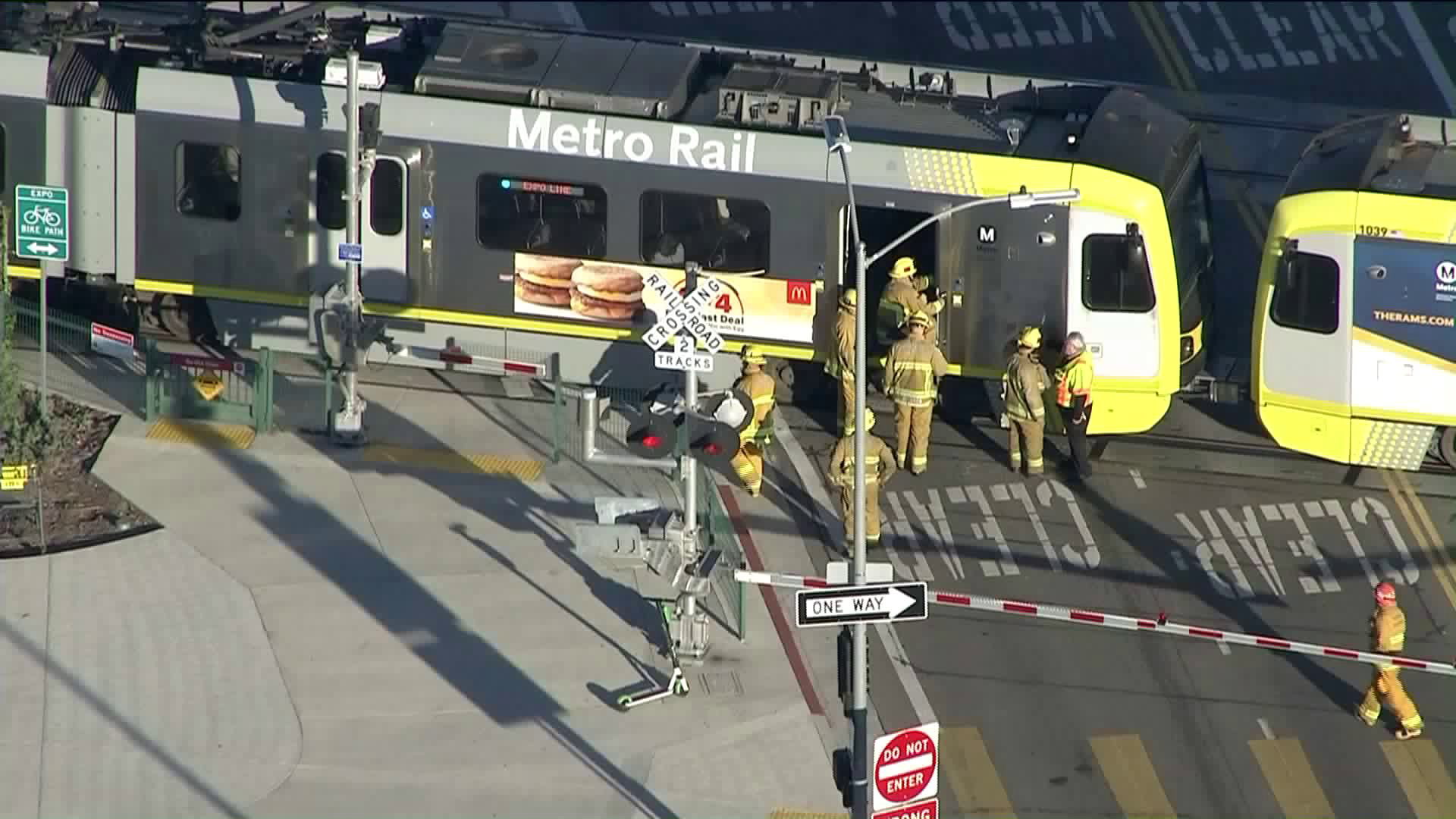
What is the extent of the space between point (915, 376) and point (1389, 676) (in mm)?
6155

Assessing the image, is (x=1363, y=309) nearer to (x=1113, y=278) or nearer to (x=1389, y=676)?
(x=1113, y=278)

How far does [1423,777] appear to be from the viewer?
1003 inches

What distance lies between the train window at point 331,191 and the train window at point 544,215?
1.55 meters

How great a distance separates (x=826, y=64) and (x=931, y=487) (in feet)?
19.6

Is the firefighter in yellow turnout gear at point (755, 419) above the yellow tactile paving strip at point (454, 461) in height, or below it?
above

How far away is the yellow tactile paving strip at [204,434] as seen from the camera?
3070 centimetres

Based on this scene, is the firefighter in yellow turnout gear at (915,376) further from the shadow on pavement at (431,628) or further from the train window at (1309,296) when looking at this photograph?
the shadow on pavement at (431,628)

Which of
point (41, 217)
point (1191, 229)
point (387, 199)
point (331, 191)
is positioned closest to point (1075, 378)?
point (1191, 229)

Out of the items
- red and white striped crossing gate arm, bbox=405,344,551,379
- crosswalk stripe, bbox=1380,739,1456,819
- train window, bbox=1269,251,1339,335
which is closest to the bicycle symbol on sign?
red and white striped crossing gate arm, bbox=405,344,551,379

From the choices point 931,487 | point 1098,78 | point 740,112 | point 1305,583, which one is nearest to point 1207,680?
point 1305,583

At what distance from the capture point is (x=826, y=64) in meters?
33.0

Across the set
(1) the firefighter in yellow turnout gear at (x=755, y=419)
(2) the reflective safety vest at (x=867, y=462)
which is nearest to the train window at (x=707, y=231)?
(1) the firefighter in yellow turnout gear at (x=755, y=419)

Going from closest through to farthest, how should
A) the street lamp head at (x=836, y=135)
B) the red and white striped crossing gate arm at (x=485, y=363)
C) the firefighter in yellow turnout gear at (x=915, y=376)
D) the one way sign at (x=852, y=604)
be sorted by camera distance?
the one way sign at (x=852, y=604), the street lamp head at (x=836, y=135), the firefighter in yellow turnout gear at (x=915, y=376), the red and white striped crossing gate arm at (x=485, y=363)

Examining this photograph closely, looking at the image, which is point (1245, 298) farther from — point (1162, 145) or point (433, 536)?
point (433, 536)
